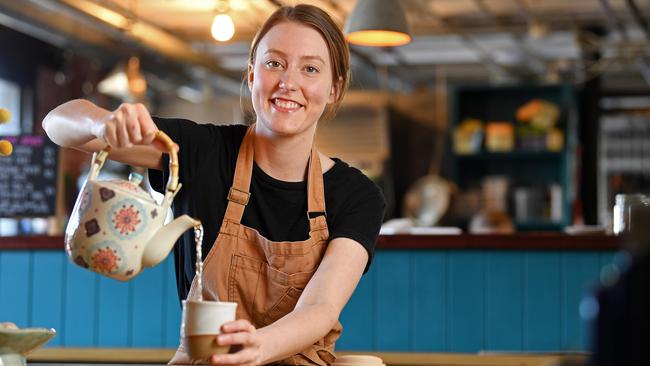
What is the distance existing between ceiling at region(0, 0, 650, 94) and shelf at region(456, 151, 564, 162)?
0.86 metres

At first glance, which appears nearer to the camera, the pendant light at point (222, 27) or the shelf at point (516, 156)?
the pendant light at point (222, 27)

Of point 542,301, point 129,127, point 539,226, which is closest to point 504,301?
point 542,301

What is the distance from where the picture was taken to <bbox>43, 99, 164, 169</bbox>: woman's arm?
5.09 ft

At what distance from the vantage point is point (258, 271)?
79.2 inches

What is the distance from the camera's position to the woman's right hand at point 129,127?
1547 millimetres

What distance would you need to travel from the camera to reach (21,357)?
5.01 ft

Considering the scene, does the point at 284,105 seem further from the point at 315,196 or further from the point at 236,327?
the point at 236,327

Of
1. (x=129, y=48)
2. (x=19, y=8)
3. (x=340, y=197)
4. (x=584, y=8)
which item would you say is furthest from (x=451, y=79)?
(x=340, y=197)

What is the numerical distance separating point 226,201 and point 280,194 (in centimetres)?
12

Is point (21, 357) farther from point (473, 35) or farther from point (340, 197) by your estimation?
point (473, 35)

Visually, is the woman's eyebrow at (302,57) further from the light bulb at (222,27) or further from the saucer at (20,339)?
the light bulb at (222,27)

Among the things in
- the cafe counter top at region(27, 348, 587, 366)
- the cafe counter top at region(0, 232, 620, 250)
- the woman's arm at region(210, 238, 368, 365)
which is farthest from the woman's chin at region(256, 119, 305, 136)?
the cafe counter top at region(0, 232, 620, 250)

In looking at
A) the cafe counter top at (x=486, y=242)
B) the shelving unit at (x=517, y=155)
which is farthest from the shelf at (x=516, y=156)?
the cafe counter top at (x=486, y=242)

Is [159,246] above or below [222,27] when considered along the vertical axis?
below
